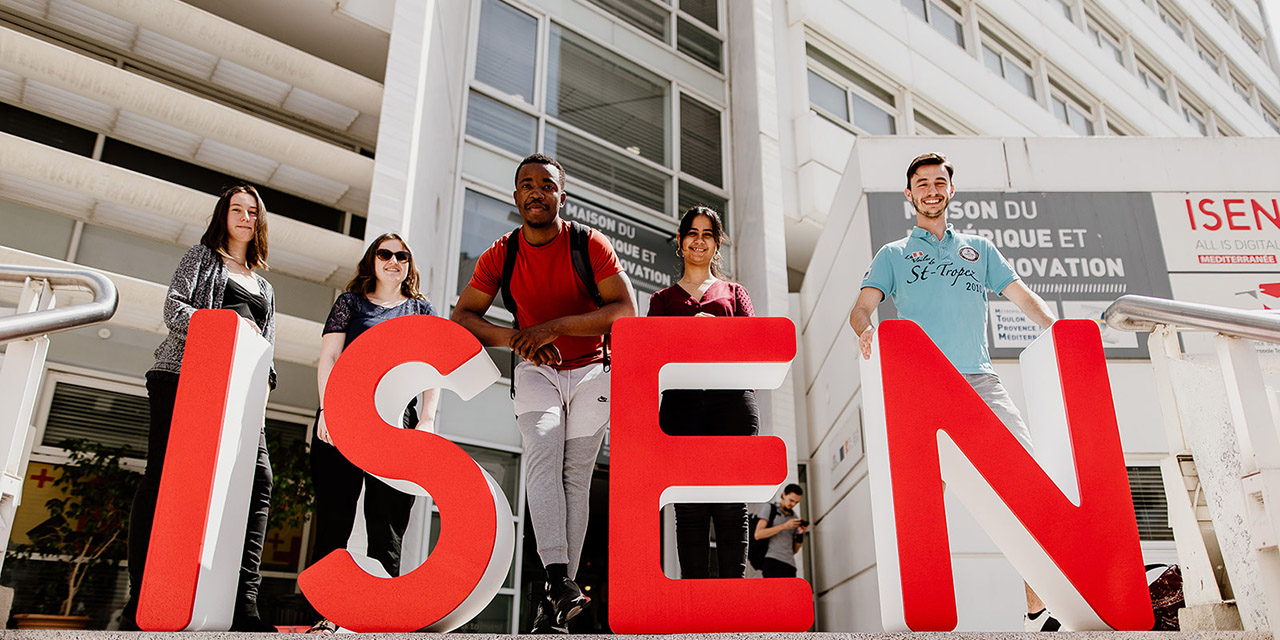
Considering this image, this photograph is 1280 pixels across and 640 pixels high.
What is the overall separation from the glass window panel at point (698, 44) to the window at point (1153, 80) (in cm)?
1227

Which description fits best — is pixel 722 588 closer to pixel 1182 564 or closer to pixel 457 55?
pixel 1182 564

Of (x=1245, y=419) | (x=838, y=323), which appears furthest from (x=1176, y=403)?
(x=838, y=323)

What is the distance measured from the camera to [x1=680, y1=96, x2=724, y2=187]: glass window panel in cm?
1139

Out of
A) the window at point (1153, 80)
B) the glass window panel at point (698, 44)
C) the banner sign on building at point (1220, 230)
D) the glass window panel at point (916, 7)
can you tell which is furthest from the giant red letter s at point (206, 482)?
the window at point (1153, 80)

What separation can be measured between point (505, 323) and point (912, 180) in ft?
19.2

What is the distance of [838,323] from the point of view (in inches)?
337

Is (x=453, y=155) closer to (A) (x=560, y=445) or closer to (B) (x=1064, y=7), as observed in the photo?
(A) (x=560, y=445)

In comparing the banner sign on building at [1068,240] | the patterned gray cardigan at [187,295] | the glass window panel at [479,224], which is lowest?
the patterned gray cardigan at [187,295]

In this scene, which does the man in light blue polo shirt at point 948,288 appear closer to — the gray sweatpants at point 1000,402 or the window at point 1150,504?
the gray sweatpants at point 1000,402

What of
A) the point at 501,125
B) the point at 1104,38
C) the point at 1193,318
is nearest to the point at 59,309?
the point at 1193,318

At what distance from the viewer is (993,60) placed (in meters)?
15.6

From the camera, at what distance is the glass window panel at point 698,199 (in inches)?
433

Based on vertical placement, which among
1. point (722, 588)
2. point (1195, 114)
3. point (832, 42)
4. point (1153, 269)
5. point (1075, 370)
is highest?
point (1195, 114)

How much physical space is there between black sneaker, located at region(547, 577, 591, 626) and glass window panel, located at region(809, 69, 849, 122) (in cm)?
1087
